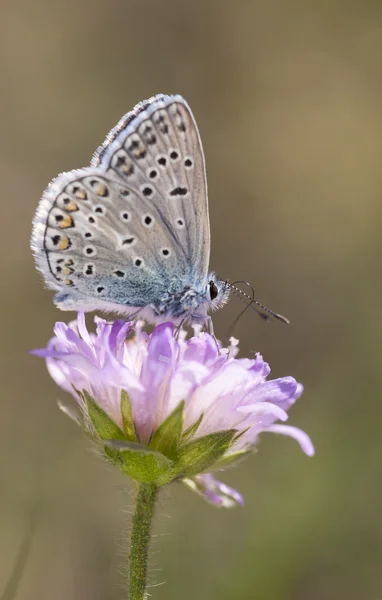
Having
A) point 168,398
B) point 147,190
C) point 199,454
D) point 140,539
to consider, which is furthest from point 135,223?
point 140,539

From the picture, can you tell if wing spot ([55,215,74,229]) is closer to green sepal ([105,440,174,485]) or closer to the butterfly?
the butterfly

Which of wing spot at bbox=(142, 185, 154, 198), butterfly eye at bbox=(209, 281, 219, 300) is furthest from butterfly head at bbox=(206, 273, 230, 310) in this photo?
wing spot at bbox=(142, 185, 154, 198)

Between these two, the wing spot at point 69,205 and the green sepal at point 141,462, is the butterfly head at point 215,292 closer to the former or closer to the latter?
the wing spot at point 69,205

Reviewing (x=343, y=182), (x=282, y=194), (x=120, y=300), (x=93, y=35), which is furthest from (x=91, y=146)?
(x=120, y=300)

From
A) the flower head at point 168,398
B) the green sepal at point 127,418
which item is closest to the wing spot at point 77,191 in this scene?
the flower head at point 168,398

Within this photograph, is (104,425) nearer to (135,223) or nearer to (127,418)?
(127,418)

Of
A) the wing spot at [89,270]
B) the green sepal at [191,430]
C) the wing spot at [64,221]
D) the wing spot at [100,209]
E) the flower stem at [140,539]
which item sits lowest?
the flower stem at [140,539]

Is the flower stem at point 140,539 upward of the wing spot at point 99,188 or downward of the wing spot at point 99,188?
downward
